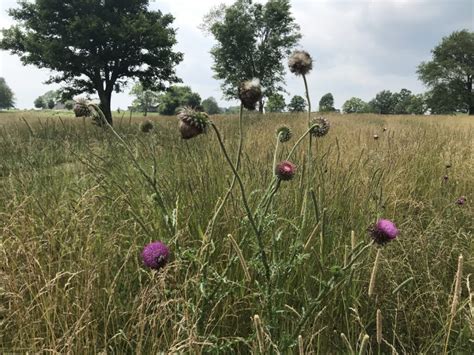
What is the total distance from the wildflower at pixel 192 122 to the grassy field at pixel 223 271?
29 centimetres

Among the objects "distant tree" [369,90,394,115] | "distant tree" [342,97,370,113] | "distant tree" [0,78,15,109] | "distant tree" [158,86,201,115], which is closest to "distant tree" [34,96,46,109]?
"distant tree" [0,78,15,109]

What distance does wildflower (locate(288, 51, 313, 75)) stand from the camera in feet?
7.03

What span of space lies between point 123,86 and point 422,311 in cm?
1961

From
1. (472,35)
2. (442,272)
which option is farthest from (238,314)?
(472,35)

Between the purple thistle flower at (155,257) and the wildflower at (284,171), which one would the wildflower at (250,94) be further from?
the purple thistle flower at (155,257)

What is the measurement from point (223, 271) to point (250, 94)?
2.69 feet

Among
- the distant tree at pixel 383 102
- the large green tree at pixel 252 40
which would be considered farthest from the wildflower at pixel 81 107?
the distant tree at pixel 383 102

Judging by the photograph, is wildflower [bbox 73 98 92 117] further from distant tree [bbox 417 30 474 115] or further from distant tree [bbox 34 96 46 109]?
distant tree [bbox 34 96 46 109]

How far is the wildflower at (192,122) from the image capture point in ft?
4.48

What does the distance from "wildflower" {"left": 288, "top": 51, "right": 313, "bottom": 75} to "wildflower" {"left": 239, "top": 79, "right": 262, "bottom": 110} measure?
0.69 m

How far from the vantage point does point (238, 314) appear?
1744 millimetres

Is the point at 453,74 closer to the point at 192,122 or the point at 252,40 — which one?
the point at 252,40

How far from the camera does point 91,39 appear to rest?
53.5ft

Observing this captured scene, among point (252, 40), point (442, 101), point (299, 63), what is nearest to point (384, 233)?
point (299, 63)
